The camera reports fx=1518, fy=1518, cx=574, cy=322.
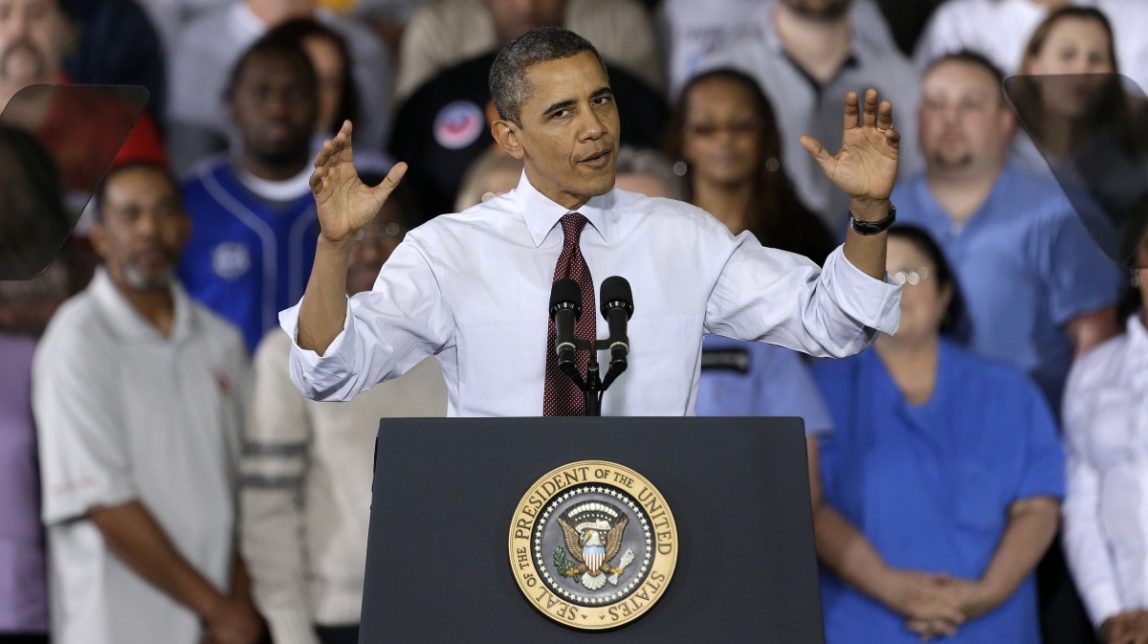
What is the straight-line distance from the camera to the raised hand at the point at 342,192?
7.23 feet

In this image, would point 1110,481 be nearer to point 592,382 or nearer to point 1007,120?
point 1007,120

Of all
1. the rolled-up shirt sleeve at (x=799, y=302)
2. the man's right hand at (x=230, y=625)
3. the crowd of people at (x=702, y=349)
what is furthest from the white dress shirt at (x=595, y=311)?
the man's right hand at (x=230, y=625)

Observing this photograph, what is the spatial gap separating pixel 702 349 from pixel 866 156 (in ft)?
4.08

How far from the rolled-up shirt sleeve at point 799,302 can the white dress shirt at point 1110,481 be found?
1.99 meters

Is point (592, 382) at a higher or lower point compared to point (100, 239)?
lower

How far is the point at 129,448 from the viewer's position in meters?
4.14

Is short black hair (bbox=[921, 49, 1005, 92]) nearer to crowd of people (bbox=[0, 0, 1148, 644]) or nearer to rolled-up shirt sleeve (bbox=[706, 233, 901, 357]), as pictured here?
crowd of people (bbox=[0, 0, 1148, 644])

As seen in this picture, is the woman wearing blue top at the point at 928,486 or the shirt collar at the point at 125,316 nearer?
the woman wearing blue top at the point at 928,486

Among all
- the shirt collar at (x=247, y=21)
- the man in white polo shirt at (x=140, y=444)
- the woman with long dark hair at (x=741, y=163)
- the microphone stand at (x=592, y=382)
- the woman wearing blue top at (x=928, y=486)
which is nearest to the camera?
the microphone stand at (x=592, y=382)

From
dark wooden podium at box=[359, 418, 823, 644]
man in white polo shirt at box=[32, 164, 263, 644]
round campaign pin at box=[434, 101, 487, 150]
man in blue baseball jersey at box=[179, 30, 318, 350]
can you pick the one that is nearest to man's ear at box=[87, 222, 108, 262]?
man in white polo shirt at box=[32, 164, 263, 644]

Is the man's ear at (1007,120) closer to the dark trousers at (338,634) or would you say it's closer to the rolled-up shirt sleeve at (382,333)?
the dark trousers at (338,634)

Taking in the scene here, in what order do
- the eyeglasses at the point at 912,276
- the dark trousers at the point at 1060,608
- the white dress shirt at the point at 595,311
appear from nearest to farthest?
1. the white dress shirt at the point at 595,311
2. the dark trousers at the point at 1060,608
3. the eyeglasses at the point at 912,276

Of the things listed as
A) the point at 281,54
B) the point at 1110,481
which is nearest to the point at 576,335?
the point at 1110,481

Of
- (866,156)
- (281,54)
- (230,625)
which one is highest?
(281,54)
